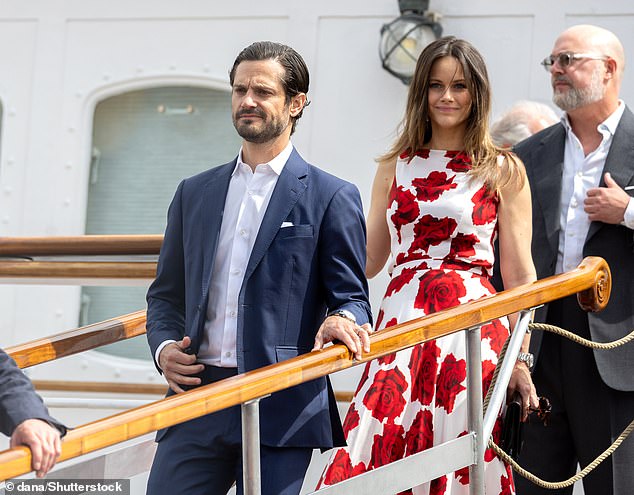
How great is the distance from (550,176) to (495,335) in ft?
2.44

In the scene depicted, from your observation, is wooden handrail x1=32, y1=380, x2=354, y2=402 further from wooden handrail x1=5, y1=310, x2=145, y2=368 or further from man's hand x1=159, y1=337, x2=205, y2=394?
man's hand x1=159, y1=337, x2=205, y2=394

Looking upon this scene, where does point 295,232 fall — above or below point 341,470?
above

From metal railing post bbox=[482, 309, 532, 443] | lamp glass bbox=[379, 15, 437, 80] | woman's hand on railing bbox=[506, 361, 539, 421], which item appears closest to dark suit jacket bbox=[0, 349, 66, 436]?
metal railing post bbox=[482, 309, 532, 443]

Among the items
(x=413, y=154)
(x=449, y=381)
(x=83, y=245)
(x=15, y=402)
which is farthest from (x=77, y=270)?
(x=15, y=402)

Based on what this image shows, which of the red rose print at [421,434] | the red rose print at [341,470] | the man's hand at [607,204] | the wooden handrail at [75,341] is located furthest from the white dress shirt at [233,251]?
the man's hand at [607,204]

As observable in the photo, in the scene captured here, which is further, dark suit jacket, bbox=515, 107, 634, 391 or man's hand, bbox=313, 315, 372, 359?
dark suit jacket, bbox=515, 107, 634, 391

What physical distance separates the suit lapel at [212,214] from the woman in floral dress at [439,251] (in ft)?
2.34

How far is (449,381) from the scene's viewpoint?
3205mm

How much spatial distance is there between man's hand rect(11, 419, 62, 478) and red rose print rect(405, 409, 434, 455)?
133 centimetres

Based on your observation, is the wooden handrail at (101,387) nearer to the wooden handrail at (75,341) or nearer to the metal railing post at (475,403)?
the wooden handrail at (75,341)

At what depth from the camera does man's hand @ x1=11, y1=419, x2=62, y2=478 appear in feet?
6.63

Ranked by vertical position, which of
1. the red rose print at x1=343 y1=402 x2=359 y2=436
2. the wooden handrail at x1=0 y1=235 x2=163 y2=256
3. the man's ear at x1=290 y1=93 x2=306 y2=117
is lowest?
the red rose print at x1=343 y1=402 x2=359 y2=436

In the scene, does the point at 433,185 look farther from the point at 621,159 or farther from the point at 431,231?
the point at 621,159

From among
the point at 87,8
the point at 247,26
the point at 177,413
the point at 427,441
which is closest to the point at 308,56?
the point at 247,26
